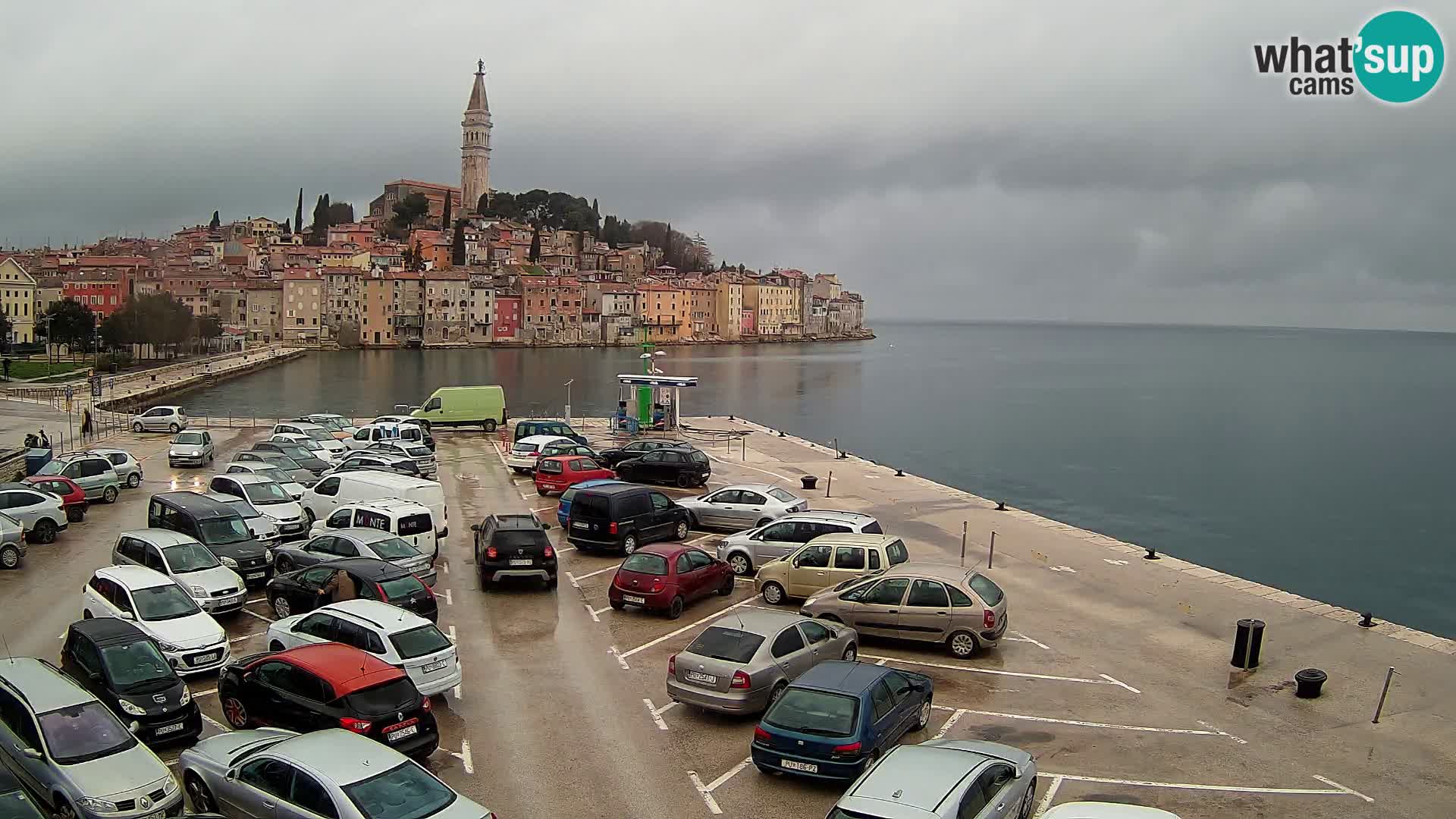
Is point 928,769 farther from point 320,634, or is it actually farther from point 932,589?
point 320,634

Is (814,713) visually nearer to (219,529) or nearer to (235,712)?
(235,712)

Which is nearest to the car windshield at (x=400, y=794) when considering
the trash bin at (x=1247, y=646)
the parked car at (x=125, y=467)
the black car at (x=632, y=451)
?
the trash bin at (x=1247, y=646)

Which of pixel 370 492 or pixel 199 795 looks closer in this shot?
pixel 199 795

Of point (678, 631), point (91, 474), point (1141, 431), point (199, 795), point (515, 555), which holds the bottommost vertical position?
point (1141, 431)

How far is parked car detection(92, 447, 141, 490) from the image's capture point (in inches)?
1014

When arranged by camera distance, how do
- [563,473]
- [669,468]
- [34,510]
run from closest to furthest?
[34,510] → [563,473] → [669,468]

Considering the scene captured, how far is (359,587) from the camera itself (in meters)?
14.0

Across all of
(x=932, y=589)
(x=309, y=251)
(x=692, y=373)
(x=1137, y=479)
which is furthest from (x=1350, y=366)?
(x=932, y=589)

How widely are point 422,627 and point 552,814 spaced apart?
342 centimetres

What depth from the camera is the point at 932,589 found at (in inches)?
552

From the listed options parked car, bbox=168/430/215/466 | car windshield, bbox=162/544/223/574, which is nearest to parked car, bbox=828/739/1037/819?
car windshield, bbox=162/544/223/574

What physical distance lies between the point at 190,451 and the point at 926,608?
80.1ft

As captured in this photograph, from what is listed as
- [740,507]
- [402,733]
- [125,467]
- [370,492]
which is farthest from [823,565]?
[125,467]

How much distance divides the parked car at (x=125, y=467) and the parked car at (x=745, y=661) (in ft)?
65.0
